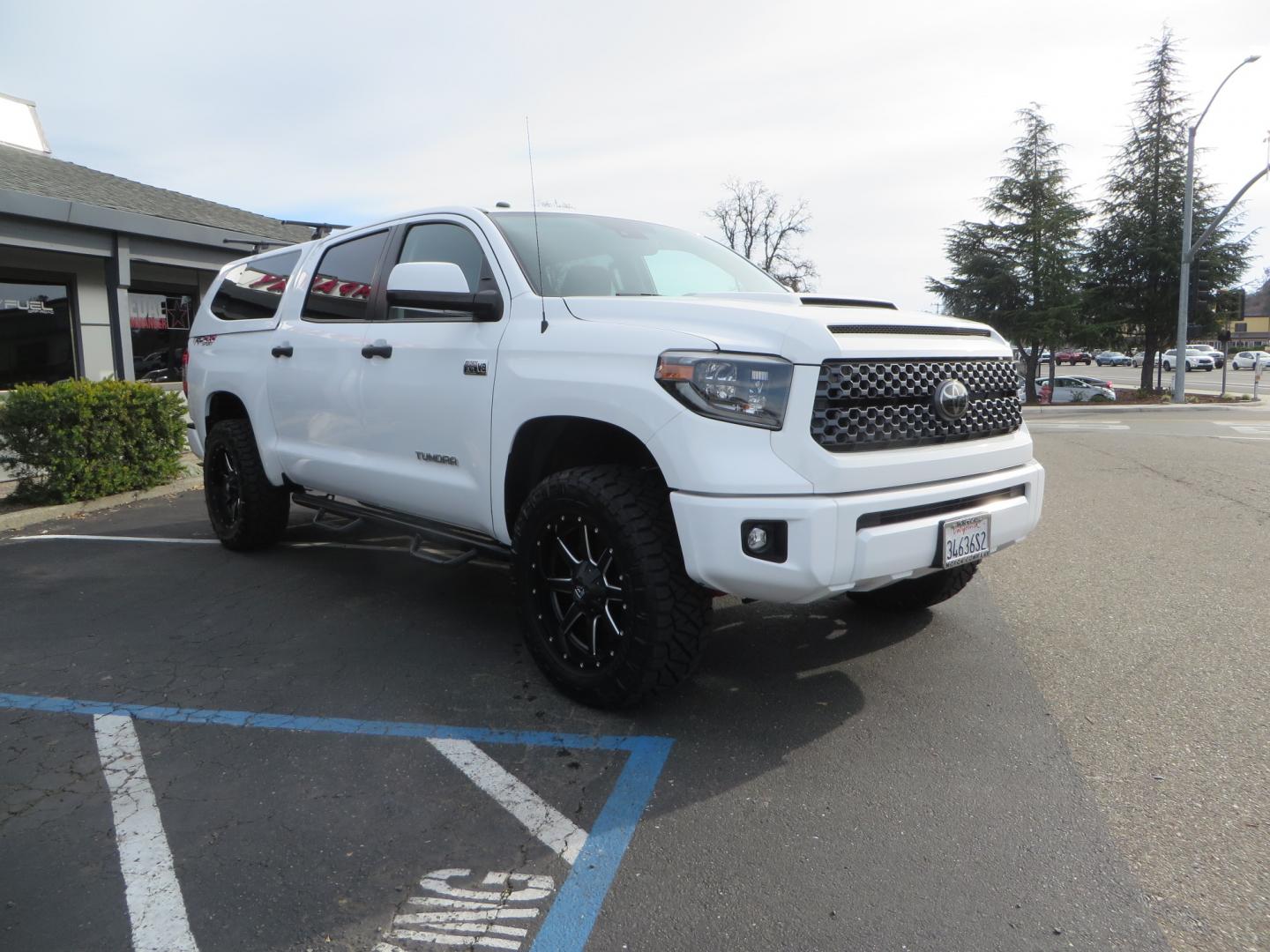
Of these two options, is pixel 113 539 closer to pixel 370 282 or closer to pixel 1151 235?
pixel 370 282

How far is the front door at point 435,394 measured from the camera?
393cm

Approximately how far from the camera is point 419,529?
4477mm

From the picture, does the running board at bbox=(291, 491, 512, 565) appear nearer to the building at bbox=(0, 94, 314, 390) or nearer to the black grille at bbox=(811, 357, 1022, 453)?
the black grille at bbox=(811, 357, 1022, 453)

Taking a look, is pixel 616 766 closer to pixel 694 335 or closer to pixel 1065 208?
pixel 694 335

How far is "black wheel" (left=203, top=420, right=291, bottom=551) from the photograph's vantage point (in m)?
5.83

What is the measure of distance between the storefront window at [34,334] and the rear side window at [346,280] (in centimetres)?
1020

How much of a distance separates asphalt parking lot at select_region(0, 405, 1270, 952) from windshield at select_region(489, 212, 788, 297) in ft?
5.60

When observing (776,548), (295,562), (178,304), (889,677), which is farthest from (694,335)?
(178,304)

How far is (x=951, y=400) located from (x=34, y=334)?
1434cm

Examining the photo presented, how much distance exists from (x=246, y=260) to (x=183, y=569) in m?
2.15

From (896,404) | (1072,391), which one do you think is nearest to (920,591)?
(896,404)

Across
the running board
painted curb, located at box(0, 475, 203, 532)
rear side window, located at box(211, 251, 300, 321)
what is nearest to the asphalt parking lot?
the running board

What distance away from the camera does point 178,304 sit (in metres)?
16.3

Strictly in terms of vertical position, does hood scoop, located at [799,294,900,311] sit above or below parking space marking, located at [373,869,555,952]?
above
